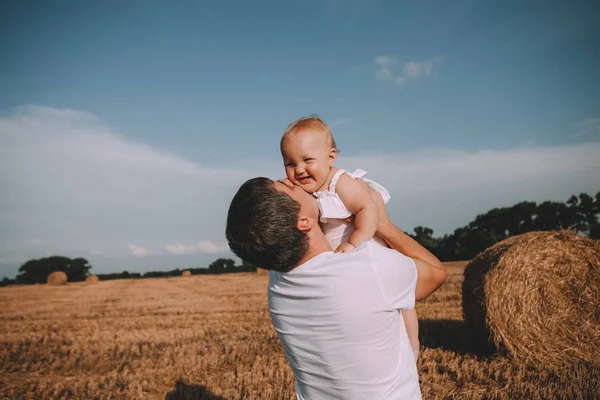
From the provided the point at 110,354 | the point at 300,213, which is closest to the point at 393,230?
the point at 300,213

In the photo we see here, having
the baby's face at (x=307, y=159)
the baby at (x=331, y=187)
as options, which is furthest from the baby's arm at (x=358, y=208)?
the baby's face at (x=307, y=159)

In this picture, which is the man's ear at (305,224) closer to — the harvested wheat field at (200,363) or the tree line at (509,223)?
the harvested wheat field at (200,363)

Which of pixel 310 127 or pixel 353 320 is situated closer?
pixel 353 320

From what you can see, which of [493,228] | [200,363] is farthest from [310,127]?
[493,228]

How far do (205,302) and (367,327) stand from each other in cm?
1215

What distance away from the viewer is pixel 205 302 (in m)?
13.2

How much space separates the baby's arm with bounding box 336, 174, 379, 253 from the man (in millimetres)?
469

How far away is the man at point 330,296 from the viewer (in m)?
1.84

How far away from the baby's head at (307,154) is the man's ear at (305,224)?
3.05ft

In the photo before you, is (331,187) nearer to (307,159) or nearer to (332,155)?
(307,159)

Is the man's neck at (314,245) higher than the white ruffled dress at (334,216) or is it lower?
lower

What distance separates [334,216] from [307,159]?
56 cm

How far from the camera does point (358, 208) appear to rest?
2.73 m

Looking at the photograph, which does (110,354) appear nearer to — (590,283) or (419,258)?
(419,258)
